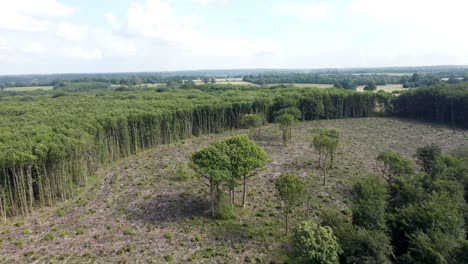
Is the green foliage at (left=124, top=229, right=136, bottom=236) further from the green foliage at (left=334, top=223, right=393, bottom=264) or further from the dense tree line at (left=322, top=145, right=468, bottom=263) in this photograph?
the green foliage at (left=334, top=223, right=393, bottom=264)

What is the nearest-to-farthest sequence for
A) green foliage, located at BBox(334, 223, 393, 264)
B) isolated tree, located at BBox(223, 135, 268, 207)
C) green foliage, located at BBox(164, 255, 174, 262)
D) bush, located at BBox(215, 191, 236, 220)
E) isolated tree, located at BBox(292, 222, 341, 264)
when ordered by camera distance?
green foliage, located at BBox(334, 223, 393, 264)
isolated tree, located at BBox(292, 222, 341, 264)
green foliage, located at BBox(164, 255, 174, 262)
bush, located at BBox(215, 191, 236, 220)
isolated tree, located at BBox(223, 135, 268, 207)

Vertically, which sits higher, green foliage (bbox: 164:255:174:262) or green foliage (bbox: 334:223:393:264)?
green foliage (bbox: 334:223:393:264)

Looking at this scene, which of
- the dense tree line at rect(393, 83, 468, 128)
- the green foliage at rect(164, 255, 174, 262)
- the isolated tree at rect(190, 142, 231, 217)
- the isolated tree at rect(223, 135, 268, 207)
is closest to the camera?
the green foliage at rect(164, 255, 174, 262)

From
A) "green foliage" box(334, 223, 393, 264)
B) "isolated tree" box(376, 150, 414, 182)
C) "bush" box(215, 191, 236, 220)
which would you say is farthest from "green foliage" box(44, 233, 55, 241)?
"isolated tree" box(376, 150, 414, 182)

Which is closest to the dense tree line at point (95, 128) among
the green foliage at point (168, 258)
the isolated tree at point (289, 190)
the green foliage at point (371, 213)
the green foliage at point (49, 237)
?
the green foliage at point (49, 237)

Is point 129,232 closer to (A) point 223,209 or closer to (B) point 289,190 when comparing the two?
(A) point 223,209

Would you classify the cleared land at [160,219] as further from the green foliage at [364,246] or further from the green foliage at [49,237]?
the green foliage at [364,246]

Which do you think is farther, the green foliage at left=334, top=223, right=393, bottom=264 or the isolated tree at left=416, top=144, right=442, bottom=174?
the isolated tree at left=416, top=144, right=442, bottom=174
